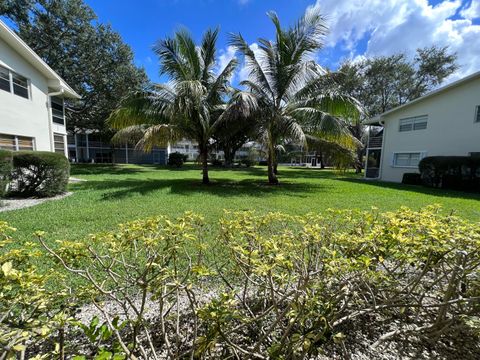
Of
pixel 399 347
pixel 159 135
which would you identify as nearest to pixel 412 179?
pixel 159 135

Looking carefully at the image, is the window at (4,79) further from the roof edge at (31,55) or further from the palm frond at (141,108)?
the palm frond at (141,108)

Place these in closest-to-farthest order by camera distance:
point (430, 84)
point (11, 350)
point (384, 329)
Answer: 1. point (11, 350)
2. point (384, 329)
3. point (430, 84)

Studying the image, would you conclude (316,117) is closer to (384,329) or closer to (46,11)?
(384,329)

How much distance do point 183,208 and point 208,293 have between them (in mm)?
4838

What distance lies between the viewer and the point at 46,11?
1933cm

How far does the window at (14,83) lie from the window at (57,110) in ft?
8.65

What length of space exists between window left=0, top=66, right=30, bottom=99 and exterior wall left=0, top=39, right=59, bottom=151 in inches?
6.8

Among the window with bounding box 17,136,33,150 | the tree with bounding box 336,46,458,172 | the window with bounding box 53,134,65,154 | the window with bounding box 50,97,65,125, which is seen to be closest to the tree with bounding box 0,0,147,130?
the window with bounding box 50,97,65,125

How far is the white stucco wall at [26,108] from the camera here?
415 inches

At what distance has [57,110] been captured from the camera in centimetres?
1530

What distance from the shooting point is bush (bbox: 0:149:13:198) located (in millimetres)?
7203

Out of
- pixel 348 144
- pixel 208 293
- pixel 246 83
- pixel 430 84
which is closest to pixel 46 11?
pixel 246 83

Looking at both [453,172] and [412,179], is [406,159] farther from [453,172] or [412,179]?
[453,172]

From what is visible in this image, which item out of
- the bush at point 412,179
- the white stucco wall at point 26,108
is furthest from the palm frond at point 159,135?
the bush at point 412,179
